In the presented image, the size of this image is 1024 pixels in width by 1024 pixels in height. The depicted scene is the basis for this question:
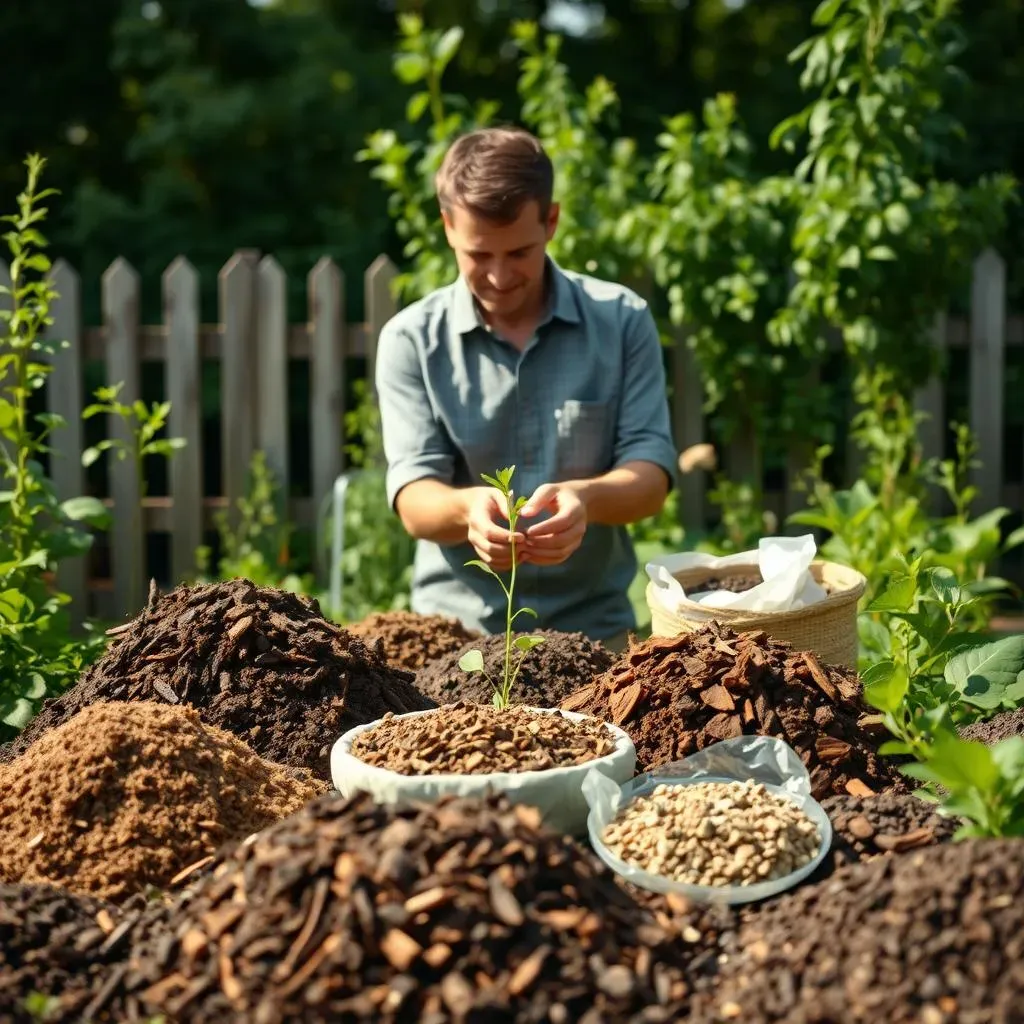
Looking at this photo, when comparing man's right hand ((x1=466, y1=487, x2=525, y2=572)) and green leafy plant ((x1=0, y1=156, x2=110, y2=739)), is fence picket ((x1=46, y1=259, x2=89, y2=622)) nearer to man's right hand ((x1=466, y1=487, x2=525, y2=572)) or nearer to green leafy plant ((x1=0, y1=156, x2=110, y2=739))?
green leafy plant ((x1=0, y1=156, x2=110, y2=739))

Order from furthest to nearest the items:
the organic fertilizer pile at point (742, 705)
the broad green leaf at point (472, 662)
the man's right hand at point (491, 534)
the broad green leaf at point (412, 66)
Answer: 1. the broad green leaf at point (412, 66)
2. the man's right hand at point (491, 534)
3. the broad green leaf at point (472, 662)
4. the organic fertilizer pile at point (742, 705)

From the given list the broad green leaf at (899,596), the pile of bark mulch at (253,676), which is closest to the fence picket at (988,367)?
the broad green leaf at (899,596)

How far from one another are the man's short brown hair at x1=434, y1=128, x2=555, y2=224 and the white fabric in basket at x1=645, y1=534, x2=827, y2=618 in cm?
99

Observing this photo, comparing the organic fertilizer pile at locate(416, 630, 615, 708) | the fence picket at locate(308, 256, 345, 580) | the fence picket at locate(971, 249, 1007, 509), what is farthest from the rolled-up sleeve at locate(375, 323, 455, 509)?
the fence picket at locate(971, 249, 1007, 509)

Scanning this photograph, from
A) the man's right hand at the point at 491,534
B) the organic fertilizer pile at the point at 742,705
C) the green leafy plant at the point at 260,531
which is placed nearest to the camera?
the organic fertilizer pile at the point at 742,705

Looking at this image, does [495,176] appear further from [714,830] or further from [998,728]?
[714,830]

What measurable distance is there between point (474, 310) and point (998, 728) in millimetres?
1915

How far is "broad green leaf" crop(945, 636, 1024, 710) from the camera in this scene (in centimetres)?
244

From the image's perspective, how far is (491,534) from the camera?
2859mm

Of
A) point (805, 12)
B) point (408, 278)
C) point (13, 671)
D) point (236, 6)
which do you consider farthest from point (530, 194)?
point (805, 12)

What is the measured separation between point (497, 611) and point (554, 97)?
3577 millimetres

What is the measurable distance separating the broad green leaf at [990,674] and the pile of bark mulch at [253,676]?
1.02 m

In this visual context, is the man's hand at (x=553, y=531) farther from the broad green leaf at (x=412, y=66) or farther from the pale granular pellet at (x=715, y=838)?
the broad green leaf at (x=412, y=66)

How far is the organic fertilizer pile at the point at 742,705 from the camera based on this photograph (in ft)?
7.43
